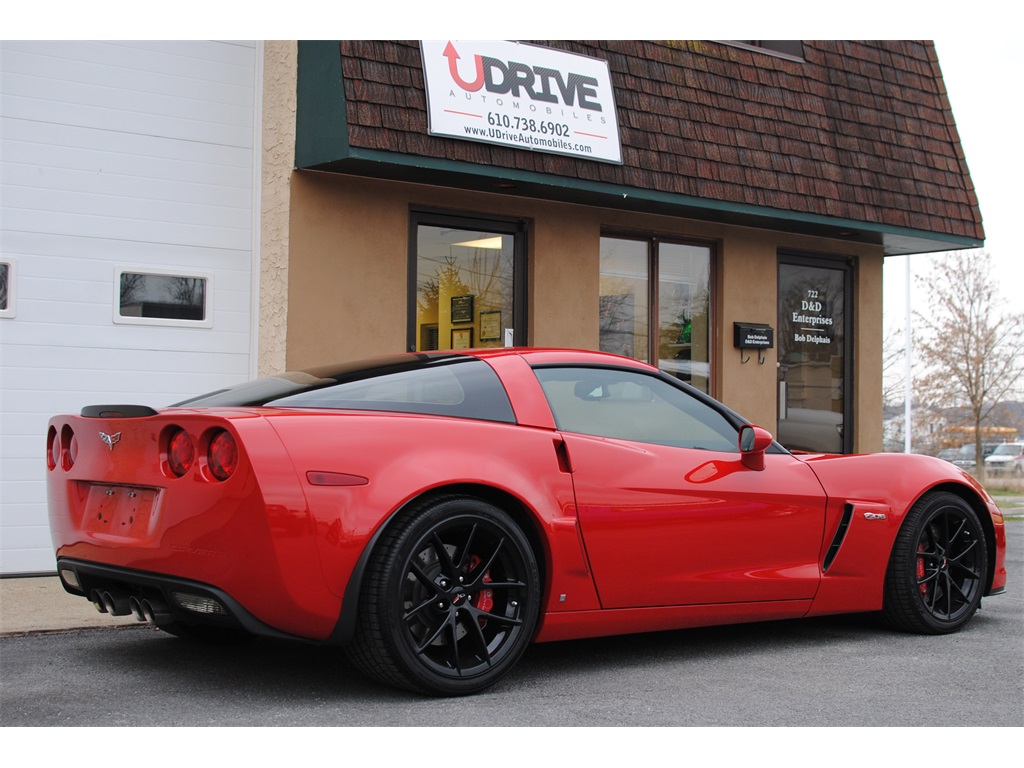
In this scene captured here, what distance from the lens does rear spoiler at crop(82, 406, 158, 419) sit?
430 centimetres

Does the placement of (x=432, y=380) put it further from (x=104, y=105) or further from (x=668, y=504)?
(x=104, y=105)

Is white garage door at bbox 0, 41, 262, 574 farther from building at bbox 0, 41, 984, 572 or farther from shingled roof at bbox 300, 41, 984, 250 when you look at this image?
shingled roof at bbox 300, 41, 984, 250

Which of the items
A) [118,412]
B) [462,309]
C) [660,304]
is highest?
[660,304]

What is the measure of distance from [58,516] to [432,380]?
1.62 meters

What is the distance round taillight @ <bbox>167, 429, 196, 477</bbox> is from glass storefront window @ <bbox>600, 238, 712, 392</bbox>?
6.14m

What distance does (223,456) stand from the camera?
13.0 feet

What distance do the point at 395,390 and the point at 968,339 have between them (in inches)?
1179

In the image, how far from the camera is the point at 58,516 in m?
4.72

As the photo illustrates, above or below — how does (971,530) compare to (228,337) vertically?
below

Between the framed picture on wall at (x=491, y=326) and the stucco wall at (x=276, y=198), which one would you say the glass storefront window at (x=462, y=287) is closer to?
the framed picture on wall at (x=491, y=326)

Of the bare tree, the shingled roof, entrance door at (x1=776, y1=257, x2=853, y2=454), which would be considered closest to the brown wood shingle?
the shingled roof

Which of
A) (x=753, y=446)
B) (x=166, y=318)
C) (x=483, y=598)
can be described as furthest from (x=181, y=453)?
(x=166, y=318)

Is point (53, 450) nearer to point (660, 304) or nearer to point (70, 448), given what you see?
point (70, 448)
